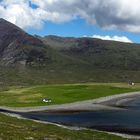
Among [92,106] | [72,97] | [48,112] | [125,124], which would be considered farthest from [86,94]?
[125,124]

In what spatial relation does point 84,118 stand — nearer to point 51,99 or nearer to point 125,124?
point 125,124

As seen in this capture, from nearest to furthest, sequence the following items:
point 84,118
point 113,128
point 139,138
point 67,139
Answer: point 67,139, point 139,138, point 113,128, point 84,118

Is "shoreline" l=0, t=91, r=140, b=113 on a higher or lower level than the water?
higher

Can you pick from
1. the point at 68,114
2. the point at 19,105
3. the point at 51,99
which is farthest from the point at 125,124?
the point at 51,99

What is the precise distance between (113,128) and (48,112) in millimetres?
45530

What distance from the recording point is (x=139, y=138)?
74125mm

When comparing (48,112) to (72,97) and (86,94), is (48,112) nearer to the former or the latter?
(72,97)

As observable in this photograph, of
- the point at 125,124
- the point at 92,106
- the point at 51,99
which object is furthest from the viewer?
the point at 51,99

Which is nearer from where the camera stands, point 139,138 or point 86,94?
point 139,138

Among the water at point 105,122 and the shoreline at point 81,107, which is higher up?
the shoreline at point 81,107

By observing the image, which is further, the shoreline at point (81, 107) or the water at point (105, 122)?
the shoreline at point (81, 107)

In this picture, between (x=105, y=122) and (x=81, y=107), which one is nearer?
(x=105, y=122)

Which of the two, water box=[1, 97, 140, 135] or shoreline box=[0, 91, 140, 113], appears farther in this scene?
shoreline box=[0, 91, 140, 113]

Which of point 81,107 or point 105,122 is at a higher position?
point 81,107
